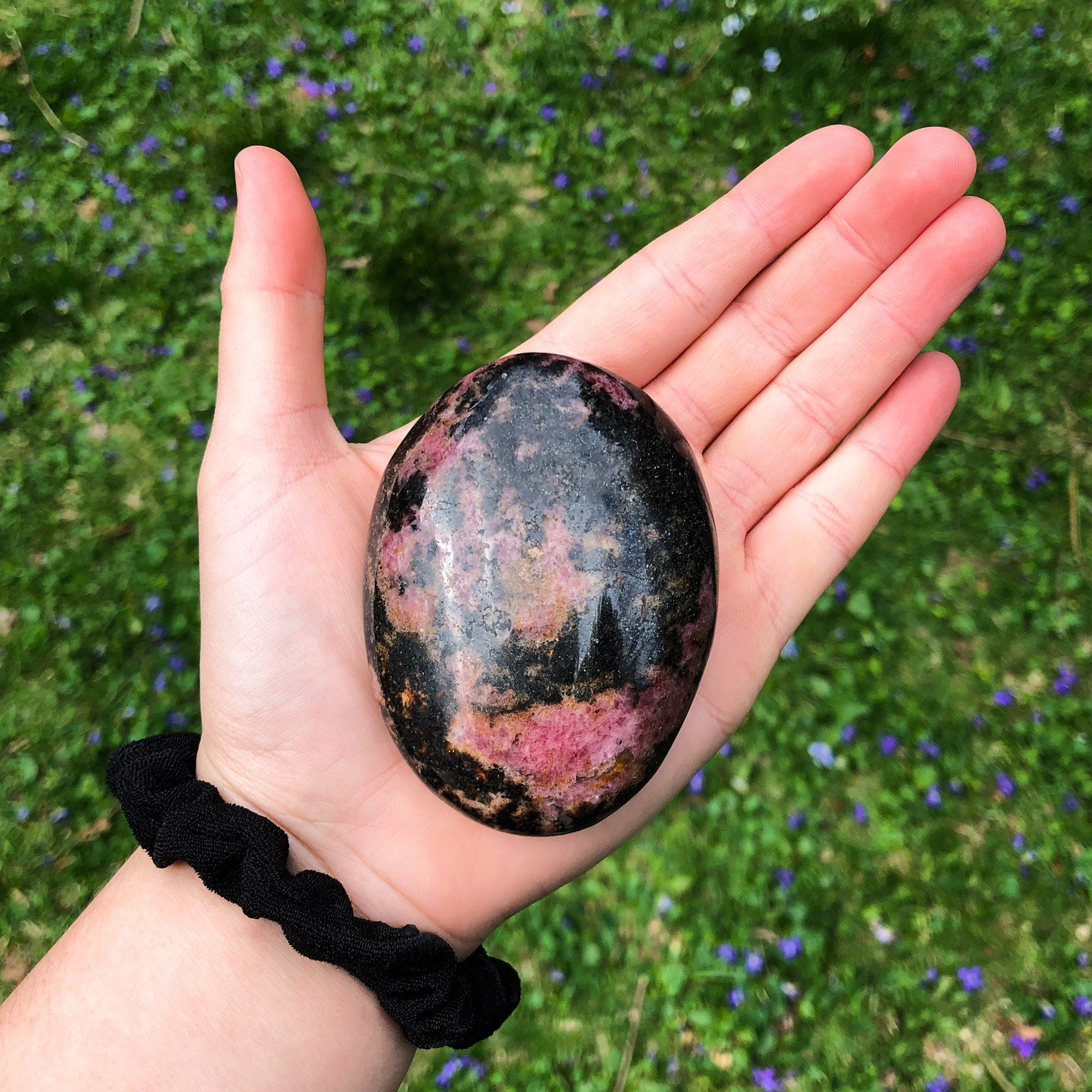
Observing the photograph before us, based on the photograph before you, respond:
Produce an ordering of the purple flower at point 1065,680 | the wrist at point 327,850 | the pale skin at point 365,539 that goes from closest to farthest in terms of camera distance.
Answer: the pale skin at point 365,539 → the wrist at point 327,850 → the purple flower at point 1065,680

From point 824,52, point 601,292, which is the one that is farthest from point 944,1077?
point 824,52

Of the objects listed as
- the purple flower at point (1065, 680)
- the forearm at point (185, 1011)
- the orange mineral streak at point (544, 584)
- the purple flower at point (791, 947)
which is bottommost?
the purple flower at point (791, 947)

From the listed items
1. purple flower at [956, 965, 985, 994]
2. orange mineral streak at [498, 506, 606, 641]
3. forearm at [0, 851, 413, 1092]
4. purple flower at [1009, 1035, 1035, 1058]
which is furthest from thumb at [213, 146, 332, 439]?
purple flower at [1009, 1035, 1035, 1058]

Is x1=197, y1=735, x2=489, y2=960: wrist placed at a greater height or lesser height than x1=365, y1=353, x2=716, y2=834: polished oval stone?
lesser

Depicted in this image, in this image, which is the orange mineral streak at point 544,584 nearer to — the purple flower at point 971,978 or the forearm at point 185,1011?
the forearm at point 185,1011

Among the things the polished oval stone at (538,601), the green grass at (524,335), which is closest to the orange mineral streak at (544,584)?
the polished oval stone at (538,601)

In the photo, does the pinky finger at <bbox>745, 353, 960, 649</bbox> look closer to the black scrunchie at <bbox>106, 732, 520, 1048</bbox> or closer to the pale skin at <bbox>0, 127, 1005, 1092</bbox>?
the pale skin at <bbox>0, 127, 1005, 1092</bbox>

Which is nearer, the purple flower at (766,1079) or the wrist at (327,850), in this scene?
the wrist at (327,850)
